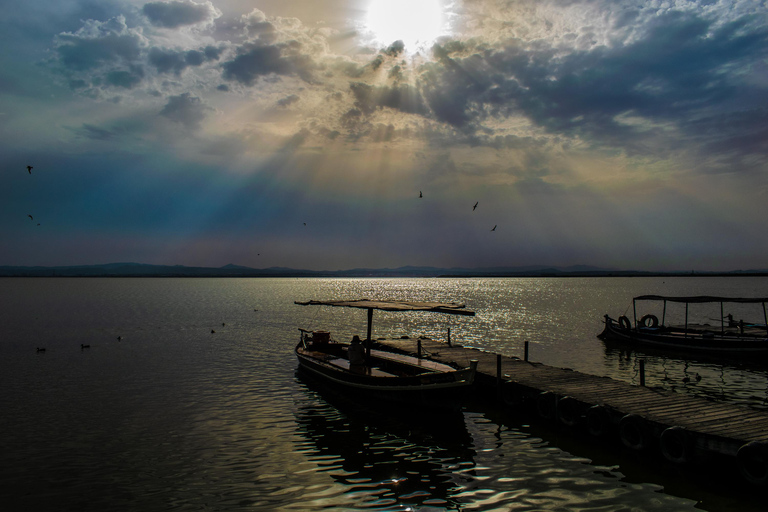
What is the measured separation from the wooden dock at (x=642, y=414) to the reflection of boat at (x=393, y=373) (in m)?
3.40

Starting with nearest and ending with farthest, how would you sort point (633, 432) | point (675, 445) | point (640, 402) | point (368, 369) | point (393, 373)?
point (675, 445), point (633, 432), point (640, 402), point (368, 369), point (393, 373)

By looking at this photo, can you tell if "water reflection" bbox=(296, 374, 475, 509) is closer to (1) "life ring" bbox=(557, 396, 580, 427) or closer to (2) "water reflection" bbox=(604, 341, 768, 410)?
(1) "life ring" bbox=(557, 396, 580, 427)

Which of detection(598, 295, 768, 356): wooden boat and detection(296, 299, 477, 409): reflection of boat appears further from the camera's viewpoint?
detection(598, 295, 768, 356): wooden boat

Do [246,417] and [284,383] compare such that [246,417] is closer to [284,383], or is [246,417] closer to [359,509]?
[284,383]

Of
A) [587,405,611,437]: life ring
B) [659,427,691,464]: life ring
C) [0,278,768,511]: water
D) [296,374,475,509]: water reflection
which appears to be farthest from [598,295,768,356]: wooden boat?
[296,374,475,509]: water reflection

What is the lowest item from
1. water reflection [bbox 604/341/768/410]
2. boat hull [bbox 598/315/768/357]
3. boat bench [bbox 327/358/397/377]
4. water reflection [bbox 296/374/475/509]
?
water reflection [bbox 604/341/768/410]

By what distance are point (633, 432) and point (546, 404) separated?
377 cm

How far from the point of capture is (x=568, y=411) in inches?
682

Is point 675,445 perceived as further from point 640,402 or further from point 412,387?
point 412,387

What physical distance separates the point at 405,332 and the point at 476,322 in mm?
12830

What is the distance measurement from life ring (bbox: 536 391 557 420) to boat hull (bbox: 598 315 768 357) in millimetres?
23839

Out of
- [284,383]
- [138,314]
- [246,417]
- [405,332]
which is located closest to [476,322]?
[405,332]

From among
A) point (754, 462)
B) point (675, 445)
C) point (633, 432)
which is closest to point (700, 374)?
point (633, 432)

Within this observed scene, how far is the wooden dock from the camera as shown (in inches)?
495
